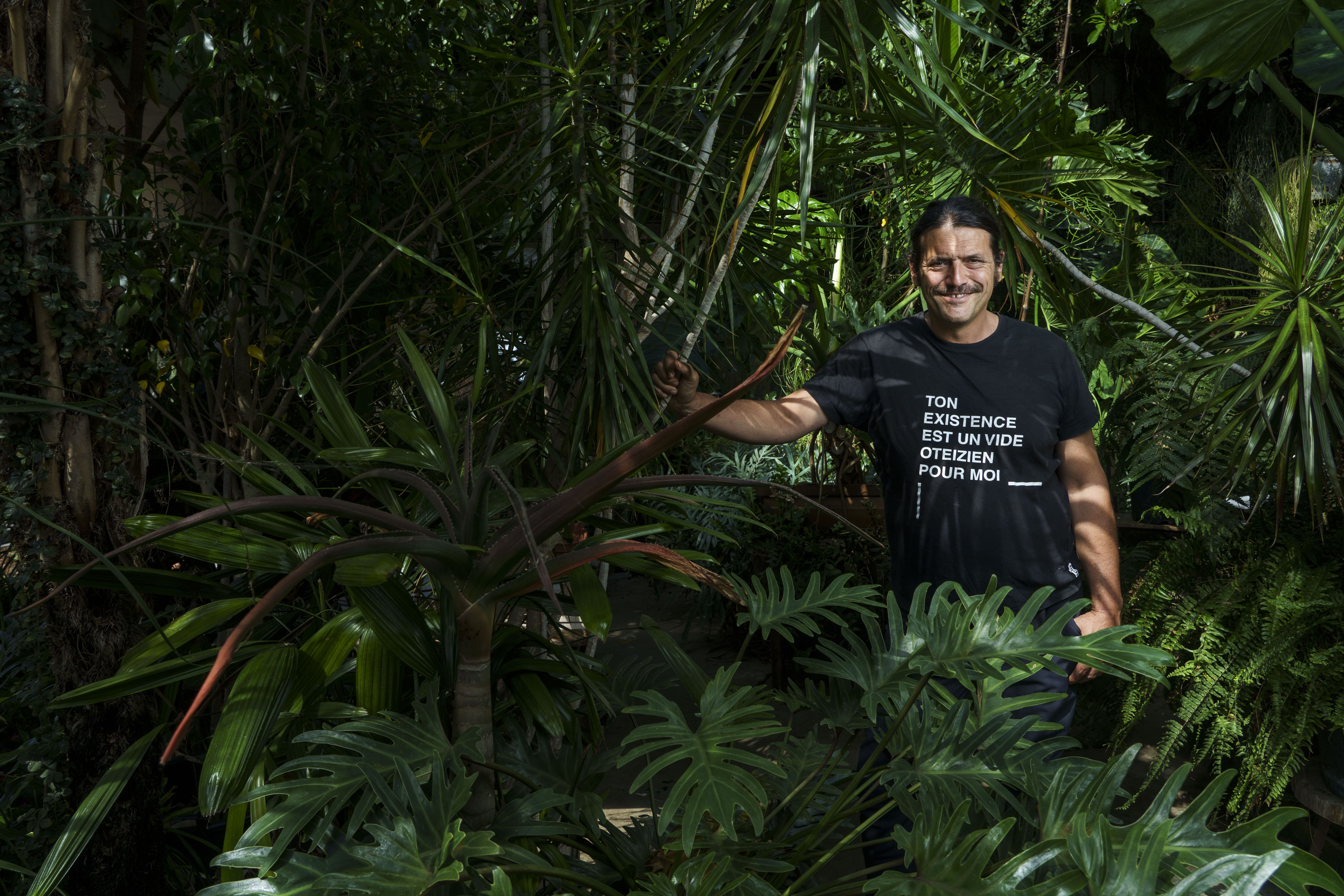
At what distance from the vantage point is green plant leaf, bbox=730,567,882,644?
991 millimetres

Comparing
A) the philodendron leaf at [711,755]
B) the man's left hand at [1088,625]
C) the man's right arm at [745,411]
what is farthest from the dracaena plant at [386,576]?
the man's left hand at [1088,625]

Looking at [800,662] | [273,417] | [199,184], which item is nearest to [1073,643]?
[800,662]

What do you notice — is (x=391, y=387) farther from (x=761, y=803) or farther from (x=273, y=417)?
(x=761, y=803)

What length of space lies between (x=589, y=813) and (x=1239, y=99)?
504cm

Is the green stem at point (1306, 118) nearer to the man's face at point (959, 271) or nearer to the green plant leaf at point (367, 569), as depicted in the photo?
the man's face at point (959, 271)

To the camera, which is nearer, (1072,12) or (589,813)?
(589,813)

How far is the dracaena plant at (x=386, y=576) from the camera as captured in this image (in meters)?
0.75

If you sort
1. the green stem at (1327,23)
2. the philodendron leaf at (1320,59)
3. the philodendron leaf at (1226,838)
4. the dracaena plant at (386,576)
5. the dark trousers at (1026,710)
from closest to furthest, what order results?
the philodendron leaf at (1226,838), the dracaena plant at (386,576), the green stem at (1327,23), the dark trousers at (1026,710), the philodendron leaf at (1320,59)

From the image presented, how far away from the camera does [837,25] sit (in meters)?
1.10

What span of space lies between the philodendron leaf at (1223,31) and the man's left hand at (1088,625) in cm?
103

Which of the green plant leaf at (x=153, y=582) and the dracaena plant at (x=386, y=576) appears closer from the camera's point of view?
the dracaena plant at (x=386, y=576)

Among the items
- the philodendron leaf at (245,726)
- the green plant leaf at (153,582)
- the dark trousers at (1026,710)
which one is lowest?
the dark trousers at (1026,710)

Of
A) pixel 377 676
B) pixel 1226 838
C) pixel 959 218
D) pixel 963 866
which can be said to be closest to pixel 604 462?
pixel 377 676

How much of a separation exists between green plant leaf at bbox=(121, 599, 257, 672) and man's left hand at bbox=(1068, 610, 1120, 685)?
1214 mm
